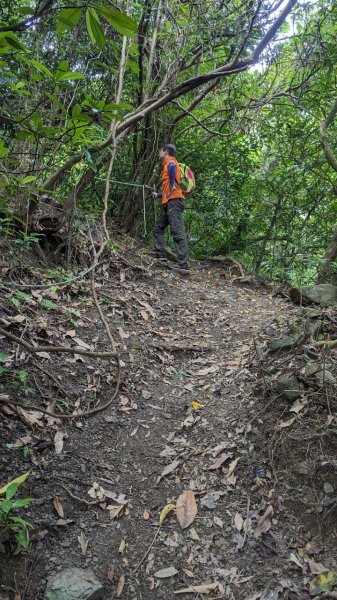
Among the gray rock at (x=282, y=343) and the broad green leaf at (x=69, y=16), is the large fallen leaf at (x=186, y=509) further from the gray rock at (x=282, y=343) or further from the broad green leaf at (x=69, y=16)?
the broad green leaf at (x=69, y=16)

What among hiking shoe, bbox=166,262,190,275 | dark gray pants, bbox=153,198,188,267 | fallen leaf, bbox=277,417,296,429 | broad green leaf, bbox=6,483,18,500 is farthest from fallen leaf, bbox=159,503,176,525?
dark gray pants, bbox=153,198,188,267

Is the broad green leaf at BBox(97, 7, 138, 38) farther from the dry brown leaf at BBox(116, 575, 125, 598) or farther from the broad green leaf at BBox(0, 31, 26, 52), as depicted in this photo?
the dry brown leaf at BBox(116, 575, 125, 598)

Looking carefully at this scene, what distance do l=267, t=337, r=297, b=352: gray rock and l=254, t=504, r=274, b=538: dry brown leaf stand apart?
1645 mm

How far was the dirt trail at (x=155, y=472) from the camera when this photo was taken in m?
2.62

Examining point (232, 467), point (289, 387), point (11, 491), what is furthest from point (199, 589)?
point (289, 387)

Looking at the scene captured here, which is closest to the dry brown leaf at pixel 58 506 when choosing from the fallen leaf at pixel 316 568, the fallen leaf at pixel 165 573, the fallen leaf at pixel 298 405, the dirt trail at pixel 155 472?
the dirt trail at pixel 155 472

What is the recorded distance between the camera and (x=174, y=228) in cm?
→ 787

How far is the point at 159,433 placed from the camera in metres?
3.82

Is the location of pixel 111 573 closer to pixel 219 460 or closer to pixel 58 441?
pixel 58 441

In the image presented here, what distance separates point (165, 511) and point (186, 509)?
154 millimetres

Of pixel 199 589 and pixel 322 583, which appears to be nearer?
pixel 322 583

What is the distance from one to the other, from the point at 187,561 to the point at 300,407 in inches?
55.9

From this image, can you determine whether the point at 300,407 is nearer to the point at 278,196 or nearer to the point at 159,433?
the point at 159,433

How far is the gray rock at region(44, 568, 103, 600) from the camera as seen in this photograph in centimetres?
234
